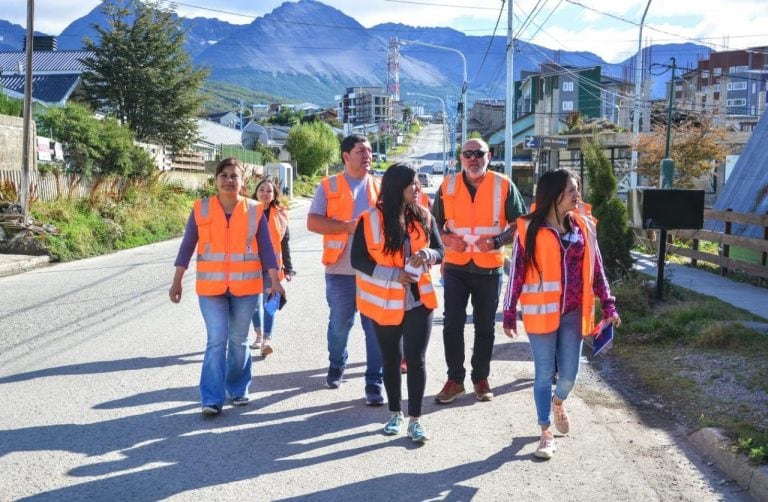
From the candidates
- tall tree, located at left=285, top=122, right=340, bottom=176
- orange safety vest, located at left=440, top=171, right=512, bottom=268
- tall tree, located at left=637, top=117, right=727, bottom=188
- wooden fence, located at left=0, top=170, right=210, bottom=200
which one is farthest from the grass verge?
tall tree, located at left=285, top=122, right=340, bottom=176

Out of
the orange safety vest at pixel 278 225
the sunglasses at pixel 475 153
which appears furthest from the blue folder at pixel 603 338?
the orange safety vest at pixel 278 225

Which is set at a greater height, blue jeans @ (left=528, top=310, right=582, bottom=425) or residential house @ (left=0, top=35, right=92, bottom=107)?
residential house @ (left=0, top=35, right=92, bottom=107)

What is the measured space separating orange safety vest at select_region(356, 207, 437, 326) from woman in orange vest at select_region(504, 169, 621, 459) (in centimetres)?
56

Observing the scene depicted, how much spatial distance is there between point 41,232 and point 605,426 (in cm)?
1563

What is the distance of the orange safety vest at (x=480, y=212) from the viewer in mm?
6312

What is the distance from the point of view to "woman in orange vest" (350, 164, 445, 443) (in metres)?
5.24

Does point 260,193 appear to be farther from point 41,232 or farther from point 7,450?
point 41,232

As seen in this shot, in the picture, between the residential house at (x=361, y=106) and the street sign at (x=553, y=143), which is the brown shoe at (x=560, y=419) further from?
the residential house at (x=361, y=106)

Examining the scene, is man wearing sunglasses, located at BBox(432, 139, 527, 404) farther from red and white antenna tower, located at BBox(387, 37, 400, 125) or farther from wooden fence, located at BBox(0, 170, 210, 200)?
red and white antenna tower, located at BBox(387, 37, 400, 125)

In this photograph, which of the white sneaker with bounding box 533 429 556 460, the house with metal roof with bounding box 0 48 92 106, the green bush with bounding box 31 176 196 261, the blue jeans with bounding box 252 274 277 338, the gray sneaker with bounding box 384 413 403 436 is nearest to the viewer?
the white sneaker with bounding box 533 429 556 460

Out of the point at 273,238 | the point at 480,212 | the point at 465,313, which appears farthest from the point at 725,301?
the point at 273,238

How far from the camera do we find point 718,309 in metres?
9.59

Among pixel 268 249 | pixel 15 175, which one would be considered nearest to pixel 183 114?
pixel 15 175

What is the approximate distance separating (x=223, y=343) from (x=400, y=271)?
1566mm
